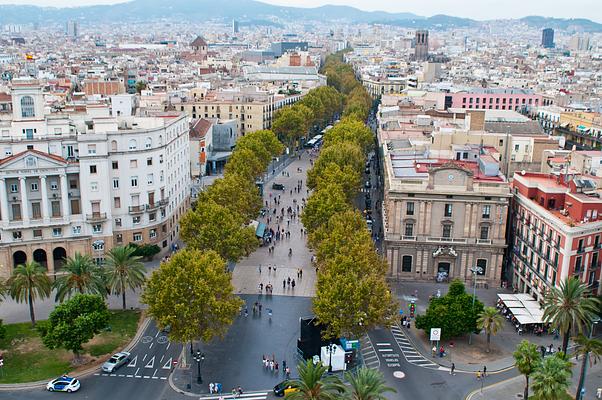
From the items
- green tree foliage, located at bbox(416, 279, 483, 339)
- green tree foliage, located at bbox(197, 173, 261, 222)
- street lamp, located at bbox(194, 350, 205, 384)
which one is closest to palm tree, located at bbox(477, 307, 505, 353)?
green tree foliage, located at bbox(416, 279, 483, 339)

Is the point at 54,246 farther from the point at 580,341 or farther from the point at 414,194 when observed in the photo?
the point at 580,341

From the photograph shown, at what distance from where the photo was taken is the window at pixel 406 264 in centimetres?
8712

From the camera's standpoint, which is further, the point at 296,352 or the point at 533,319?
the point at 533,319

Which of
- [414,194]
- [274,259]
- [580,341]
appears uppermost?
[414,194]

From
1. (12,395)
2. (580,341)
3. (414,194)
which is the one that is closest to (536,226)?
(414,194)

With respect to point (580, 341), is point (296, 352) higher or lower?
lower

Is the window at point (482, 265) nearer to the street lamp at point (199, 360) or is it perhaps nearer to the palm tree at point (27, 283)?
the street lamp at point (199, 360)

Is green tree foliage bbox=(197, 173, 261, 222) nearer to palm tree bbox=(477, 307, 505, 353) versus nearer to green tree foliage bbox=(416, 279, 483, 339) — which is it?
green tree foliage bbox=(416, 279, 483, 339)

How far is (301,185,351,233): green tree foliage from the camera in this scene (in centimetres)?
9169

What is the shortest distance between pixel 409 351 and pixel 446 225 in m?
23.3

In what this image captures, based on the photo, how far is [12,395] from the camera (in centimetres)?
5797

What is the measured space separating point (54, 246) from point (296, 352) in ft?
128

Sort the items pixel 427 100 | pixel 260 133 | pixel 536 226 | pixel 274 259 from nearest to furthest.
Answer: pixel 536 226 < pixel 274 259 < pixel 260 133 < pixel 427 100

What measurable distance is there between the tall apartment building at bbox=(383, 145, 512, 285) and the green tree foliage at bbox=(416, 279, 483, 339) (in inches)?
700
